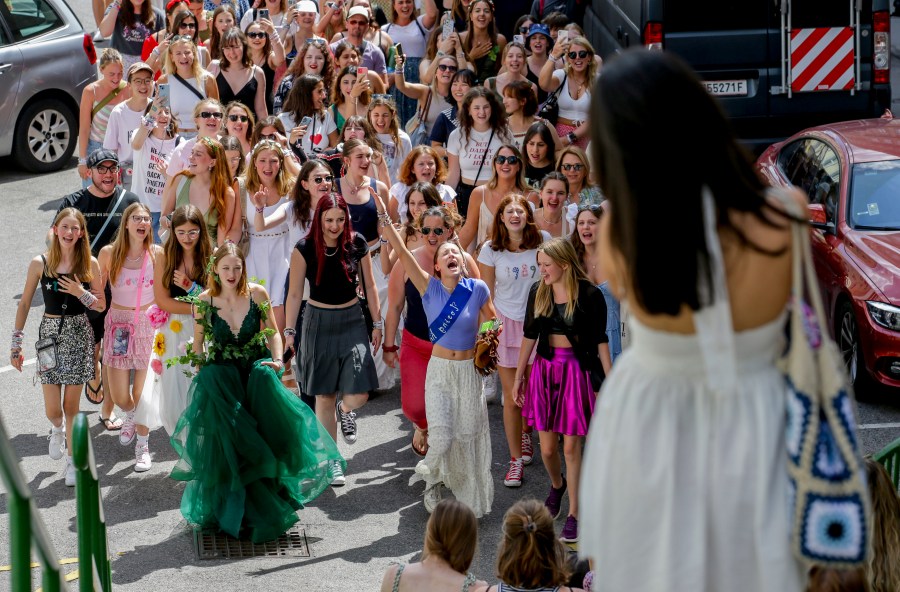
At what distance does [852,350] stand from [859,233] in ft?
2.61

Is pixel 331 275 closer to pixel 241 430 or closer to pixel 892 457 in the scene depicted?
pixel 241 430

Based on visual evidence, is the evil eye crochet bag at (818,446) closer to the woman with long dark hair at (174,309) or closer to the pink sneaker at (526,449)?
the pink sneaker at (526,449)

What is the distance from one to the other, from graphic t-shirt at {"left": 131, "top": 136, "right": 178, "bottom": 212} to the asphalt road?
1.86 meters

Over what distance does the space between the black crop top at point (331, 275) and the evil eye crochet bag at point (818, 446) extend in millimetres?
5815

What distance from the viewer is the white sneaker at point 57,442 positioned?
862cm

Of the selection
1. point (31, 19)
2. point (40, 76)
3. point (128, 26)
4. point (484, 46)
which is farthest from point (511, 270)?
point (31, 19)

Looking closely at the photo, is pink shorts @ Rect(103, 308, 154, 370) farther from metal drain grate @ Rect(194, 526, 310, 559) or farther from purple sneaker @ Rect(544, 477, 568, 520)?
purple sneaker @ Rect(544, 477, 568, 520)

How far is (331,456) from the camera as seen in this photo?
792cm

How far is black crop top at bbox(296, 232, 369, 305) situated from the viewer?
842 cm

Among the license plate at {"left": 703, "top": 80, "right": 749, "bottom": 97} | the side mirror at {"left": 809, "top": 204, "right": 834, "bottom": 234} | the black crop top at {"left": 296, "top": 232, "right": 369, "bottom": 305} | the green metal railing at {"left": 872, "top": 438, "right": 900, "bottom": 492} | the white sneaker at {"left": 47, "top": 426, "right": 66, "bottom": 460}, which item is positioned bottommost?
the white sneaker at {"left": 47, "top": 426, "right": 66, "bottom": 460}

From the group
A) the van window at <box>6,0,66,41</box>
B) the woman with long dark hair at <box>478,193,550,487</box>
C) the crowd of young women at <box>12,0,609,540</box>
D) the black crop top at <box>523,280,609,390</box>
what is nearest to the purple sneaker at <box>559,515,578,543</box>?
the crowd of young women at <box>12,0,609,540</box>

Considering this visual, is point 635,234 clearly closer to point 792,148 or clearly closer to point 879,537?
point 879,537

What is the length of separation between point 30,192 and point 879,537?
11.6 metres

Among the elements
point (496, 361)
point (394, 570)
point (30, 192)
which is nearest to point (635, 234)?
point (394, 570)
